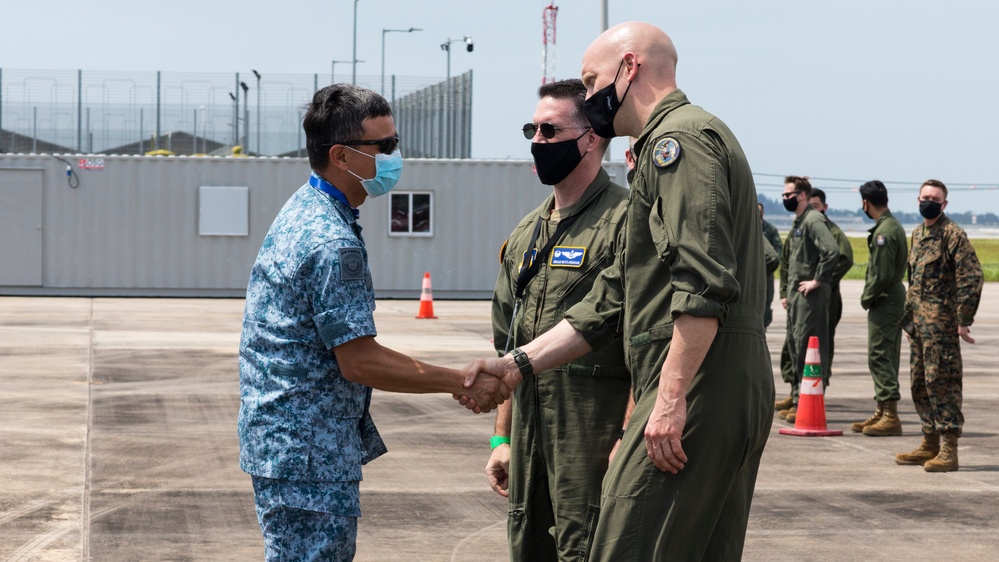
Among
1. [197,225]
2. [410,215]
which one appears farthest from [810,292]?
[197,225]

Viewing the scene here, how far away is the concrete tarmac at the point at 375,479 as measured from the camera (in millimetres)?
6289

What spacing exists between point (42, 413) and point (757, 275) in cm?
834

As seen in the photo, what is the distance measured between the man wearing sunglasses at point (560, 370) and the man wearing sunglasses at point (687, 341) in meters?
0.57

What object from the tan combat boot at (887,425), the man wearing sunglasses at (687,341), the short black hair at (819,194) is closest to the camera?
the man wearing sunglasses at (687,341)

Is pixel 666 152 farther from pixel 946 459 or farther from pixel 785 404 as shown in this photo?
pixel 785 404

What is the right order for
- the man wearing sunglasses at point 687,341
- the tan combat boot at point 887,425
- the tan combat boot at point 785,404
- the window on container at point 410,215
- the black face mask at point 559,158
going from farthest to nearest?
the window on container at point 410,215
the tan combat boot at point 785,404
the tan combat boot at point 887,425
the black face mask at point 559,158
the man wearing sunglasses at point 687,341

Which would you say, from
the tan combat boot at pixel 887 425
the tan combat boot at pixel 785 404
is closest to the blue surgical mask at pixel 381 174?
Result: the tan combat boot at pixel 887 425

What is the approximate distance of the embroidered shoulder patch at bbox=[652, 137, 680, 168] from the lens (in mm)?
3098

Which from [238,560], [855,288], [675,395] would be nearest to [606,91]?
[675,395]

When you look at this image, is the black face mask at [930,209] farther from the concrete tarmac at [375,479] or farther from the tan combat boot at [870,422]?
the tan combat boot at [870,422]

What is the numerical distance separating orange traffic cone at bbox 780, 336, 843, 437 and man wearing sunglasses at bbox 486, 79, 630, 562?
594 cm

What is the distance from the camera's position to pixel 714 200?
3053 millimetres

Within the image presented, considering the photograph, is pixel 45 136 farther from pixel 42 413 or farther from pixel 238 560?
pixel 238 560

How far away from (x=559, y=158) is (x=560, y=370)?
721mm
